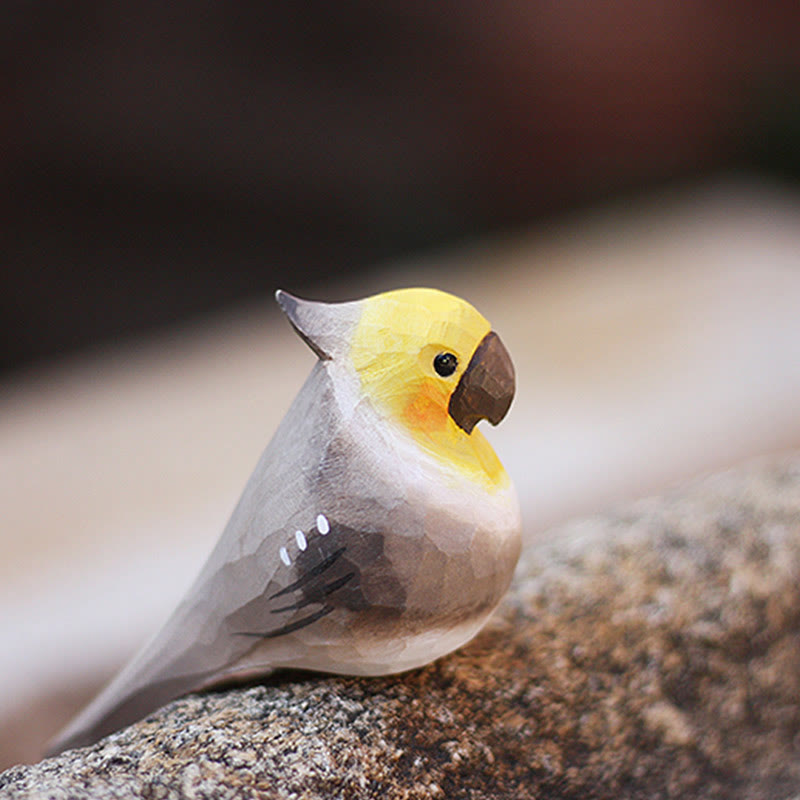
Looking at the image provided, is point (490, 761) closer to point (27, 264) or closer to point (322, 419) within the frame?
point (322, 419)

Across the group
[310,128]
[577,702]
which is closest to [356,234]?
[310,128]

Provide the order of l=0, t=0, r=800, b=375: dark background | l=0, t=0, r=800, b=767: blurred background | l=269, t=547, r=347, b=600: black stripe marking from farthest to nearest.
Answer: l=0, t=0, r=800, b=375: dark background < l=0, t=0, r=800, b=767: blurred background < l=269, t=547, r=347, b=600: black stripe marking

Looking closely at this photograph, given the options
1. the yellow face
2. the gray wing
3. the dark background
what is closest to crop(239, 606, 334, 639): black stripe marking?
the gray wing

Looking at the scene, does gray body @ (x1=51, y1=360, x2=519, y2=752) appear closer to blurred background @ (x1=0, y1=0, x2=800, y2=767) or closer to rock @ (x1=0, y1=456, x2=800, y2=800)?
rock @ (x1=0, y1=456, x2=800, y2=800)

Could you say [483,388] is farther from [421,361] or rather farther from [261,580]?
[261,580]

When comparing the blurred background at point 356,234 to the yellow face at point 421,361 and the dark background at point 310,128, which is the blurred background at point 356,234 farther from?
the yellow face at point 421,361

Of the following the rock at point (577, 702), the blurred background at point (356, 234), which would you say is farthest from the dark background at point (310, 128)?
the rock at point (577, 702)
